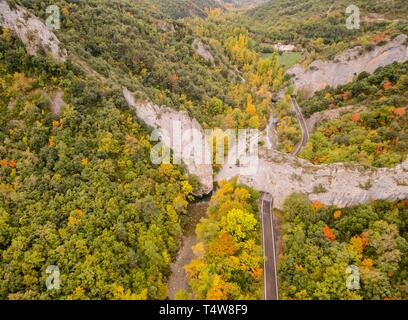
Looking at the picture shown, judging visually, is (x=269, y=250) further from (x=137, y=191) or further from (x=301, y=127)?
(x=301, y=127)

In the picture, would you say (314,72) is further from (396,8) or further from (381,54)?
(396,8)

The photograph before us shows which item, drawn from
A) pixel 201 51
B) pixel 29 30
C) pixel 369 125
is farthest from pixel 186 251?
pixel 201 51

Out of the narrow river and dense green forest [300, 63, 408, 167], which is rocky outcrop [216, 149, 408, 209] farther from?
the narrow river

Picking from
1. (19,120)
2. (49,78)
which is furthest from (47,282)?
(49,78)

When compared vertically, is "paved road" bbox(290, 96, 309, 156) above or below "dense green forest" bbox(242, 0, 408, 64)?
below

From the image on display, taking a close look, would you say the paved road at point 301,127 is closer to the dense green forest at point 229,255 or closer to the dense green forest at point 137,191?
the dense green forest at point 137,191

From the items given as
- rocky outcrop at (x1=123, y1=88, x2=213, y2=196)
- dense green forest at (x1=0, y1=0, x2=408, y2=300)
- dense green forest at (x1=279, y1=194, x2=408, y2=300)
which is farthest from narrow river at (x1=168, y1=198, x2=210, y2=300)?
dense green forest at (x1=279, y1=194, x2=408, y2=300)
